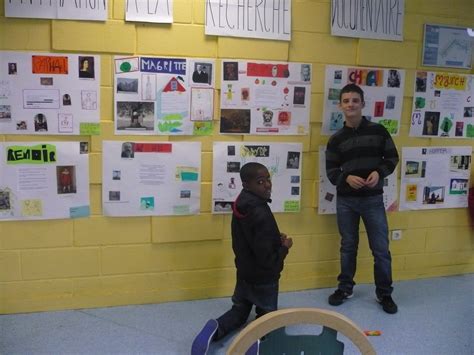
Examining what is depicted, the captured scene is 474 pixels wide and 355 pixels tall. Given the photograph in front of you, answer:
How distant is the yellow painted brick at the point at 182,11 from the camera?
2.50 metres

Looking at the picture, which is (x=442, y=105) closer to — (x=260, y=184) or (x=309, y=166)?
(x=309, y=166)

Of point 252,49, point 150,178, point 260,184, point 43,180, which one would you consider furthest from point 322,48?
point 43,180

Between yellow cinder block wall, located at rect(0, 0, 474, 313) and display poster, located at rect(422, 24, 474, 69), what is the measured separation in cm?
6

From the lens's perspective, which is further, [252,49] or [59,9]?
[252,49]

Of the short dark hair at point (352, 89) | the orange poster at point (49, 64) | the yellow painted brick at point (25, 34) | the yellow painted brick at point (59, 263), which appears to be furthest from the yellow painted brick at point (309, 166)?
the yellow painted brick at point (25, 34)

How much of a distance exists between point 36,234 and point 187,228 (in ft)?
2.81

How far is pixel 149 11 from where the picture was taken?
246 cm

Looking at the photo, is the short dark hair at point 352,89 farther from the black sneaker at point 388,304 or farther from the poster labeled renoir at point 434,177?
the black sneaker at point 388,304

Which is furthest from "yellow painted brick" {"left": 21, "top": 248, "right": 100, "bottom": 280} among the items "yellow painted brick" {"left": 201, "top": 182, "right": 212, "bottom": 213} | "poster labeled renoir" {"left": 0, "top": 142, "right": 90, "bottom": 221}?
"yellow painted brick" {"left": 201, "top": 182, "right": 212, "bottom": 213}

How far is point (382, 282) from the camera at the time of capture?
9.05ft

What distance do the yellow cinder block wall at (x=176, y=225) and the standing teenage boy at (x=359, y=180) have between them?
0.21 metres

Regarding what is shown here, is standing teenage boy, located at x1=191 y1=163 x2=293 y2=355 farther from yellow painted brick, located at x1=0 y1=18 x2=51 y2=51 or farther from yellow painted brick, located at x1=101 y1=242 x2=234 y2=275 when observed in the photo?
yellow painted brick, located at x1=0 y1=18 x2=51 y2=51

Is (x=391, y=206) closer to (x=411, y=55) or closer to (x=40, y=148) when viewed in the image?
(x=411, y=55)

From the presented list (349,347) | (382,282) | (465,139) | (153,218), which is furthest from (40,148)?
(465,139)
